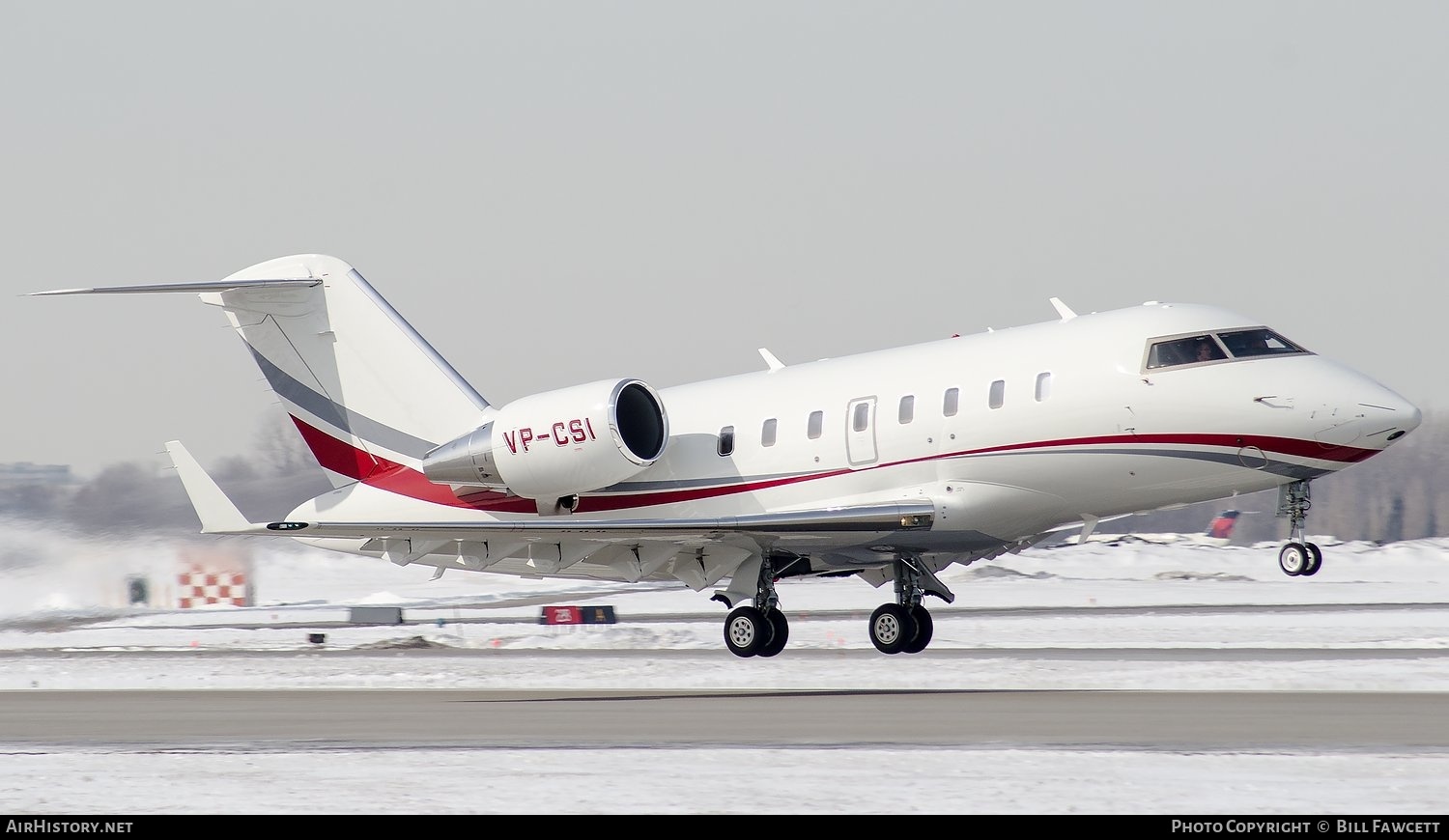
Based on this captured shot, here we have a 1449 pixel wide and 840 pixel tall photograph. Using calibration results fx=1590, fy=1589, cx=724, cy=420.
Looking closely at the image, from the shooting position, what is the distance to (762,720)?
14773 mm

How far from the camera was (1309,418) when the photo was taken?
60.5 ft

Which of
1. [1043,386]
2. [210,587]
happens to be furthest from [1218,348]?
[210,587]

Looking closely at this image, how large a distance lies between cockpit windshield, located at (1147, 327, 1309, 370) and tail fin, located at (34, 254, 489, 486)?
10730 millimetres

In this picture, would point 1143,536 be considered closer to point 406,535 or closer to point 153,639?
point 153,639

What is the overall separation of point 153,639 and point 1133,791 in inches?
1077

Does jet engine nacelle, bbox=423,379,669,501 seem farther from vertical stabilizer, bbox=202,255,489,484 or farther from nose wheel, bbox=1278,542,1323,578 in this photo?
nose wheel, bbox=1278,542,1323,578

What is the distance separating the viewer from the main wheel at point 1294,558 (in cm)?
1791

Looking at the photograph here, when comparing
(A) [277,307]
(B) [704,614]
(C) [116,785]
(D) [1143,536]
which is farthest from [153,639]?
(D) [1143,536]

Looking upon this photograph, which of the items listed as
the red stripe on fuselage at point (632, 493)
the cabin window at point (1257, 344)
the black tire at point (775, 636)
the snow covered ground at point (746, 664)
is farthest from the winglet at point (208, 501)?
the cabin window at point (1257, 344)

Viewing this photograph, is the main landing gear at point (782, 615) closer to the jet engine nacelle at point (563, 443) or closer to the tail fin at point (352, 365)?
the jet engine nacelle at point (563, 443)

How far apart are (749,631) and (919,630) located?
8.61 feet

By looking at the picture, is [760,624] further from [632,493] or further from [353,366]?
[353,366]

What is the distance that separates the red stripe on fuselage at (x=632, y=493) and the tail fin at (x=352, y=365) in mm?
59

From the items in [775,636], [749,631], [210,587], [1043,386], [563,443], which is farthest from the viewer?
[210,587]
